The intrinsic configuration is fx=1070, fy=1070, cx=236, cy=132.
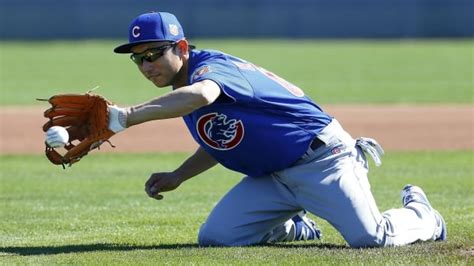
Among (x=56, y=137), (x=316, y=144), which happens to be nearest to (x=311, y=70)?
(x=316, y=144)

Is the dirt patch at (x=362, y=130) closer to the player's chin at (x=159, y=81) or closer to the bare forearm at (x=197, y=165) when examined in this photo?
the bare forearm at (x=197, y=165)

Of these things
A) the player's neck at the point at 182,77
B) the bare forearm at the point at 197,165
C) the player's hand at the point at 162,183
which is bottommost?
the player's hand at the point at 162,183

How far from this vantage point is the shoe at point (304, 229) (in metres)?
7.09

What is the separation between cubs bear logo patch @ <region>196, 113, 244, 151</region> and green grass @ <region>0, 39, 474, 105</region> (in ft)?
40.7

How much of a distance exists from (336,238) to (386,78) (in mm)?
17252

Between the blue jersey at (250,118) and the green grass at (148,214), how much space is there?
58 cm

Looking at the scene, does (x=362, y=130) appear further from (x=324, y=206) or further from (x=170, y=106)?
(x=170, y=106)

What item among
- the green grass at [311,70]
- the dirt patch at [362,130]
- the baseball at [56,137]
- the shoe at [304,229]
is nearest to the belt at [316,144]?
the shoe at [304,229]

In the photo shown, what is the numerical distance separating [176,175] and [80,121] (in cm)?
102

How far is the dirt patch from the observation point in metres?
13.5

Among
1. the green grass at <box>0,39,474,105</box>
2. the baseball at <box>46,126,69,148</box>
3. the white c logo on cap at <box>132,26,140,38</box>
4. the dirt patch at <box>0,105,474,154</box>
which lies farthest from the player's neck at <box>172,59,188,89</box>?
the green grass at <box>0,39,474,105</box>

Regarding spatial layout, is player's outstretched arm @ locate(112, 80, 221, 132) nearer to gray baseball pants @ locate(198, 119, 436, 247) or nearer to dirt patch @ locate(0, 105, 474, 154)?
gray baseball pants @ locate(198, 119, 436, 247)

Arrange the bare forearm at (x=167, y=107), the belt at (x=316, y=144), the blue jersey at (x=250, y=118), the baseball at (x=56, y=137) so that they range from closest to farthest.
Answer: the baseball at (x=56, y=137) → the bare forearm at (x=167, y=107) → the blue jersey at (x=250, y=118) → the belt at (x=316, y=144)

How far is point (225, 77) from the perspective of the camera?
6273 mm
